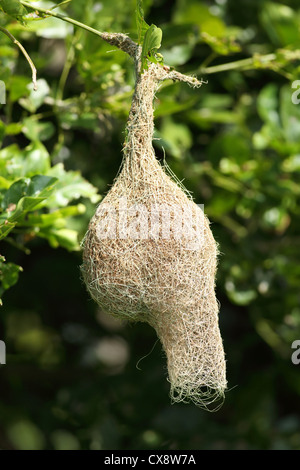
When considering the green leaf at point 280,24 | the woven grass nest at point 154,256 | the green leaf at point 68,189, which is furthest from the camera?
the green leaf at point 280,24

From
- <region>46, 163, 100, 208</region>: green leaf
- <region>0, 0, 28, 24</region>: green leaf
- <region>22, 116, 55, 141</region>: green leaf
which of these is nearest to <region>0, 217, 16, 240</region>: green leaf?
<region>46, 163, 100, 208</region>: green leaf

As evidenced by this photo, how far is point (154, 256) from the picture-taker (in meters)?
1.27

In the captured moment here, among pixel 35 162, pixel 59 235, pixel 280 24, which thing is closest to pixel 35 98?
pixel 35 162

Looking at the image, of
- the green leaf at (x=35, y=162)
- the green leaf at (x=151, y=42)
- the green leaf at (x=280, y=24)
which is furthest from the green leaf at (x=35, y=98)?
the green leaf at (x=280, y=24)

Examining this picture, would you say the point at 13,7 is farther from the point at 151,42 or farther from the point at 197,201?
the point at 197,201

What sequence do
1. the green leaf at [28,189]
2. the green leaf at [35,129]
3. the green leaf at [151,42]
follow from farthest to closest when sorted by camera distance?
the green leaf at [35,129]
the green leaf at [28,189]
the green leaf at [151,42]

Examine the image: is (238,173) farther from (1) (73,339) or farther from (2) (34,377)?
(2) (34,377)

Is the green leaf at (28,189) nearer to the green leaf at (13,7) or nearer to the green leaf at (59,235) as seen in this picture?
the green leaf at (59,235)

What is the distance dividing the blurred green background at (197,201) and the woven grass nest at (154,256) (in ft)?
1.57

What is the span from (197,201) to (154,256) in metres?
1.03

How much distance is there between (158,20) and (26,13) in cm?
129

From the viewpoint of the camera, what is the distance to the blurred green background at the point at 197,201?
75.5 inches

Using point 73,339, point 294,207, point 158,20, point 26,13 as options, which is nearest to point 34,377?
point 73,339

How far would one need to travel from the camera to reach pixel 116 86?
6.21 feet
